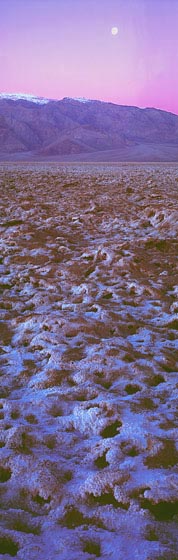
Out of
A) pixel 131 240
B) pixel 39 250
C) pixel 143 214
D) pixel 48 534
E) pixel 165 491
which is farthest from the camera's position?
pixel 143 214

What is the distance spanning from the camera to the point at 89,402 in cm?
510

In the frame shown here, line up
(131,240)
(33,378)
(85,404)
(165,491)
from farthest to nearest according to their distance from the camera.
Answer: (131,240) → (33,378) → (85,404) → (165,491)

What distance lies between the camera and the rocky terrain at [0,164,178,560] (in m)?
3.47

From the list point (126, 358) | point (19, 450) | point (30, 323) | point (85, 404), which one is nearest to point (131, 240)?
point (30, 323)

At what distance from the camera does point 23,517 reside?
3592mm

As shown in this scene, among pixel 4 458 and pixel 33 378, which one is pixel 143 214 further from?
pixel 4 458

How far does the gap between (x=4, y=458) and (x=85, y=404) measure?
1.19 metres

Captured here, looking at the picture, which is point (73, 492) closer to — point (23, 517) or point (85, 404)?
point (23, 517)

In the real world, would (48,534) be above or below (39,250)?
below

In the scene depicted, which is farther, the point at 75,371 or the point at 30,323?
the point at 30,323

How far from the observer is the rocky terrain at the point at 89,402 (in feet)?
11.4

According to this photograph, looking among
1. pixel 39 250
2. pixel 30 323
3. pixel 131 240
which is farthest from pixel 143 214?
pixel 30 323

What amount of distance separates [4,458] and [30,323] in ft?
10.4

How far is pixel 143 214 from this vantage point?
15.5 m
